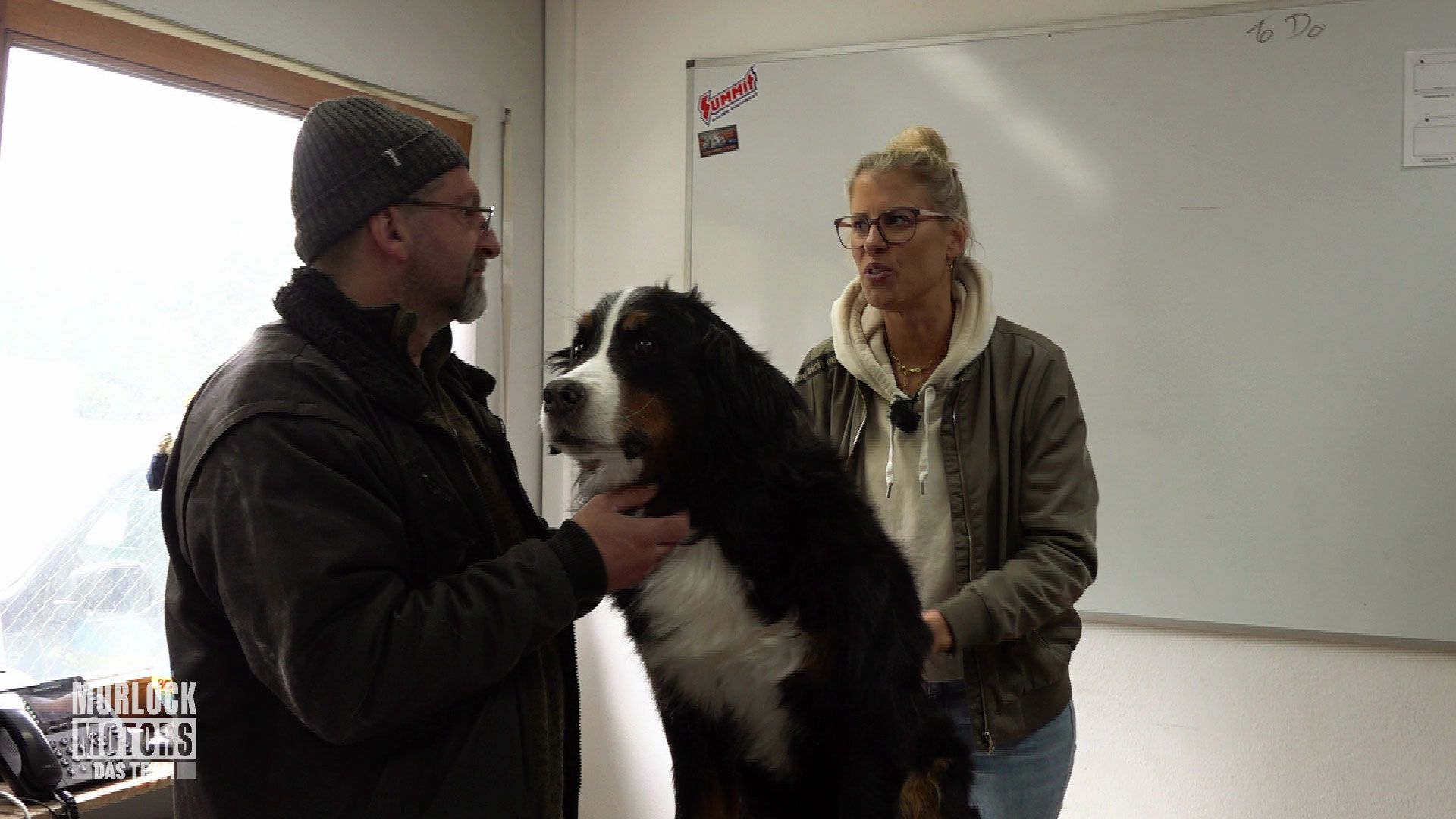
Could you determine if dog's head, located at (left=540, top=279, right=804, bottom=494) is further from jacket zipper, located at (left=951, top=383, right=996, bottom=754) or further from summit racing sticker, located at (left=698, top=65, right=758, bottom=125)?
summit racing sticker, located at (left=698, top=65, right=758, bottom=125)

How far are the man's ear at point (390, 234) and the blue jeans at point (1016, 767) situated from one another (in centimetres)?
103

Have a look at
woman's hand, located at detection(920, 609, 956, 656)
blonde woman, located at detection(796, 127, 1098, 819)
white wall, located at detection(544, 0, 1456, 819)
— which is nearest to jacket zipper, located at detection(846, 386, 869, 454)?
blonde woman, located at detection(796, 127, 1098, 819)

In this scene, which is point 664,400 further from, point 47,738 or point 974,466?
point 47,738

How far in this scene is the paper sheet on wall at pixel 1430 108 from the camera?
2707 millimetres

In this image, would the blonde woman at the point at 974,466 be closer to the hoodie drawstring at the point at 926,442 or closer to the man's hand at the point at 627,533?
the hoodie drawstring at the point at 926,442

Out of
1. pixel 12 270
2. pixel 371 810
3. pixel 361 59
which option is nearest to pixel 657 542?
pixel 371 810

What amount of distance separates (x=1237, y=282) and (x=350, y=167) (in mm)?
2503

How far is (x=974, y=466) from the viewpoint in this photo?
65.1 inches

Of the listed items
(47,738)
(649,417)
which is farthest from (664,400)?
(47,738)

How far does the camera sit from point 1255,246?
2.91 metres

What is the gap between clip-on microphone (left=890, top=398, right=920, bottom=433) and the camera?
5.57ft

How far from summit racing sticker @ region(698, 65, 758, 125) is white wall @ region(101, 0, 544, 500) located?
26.9 inches

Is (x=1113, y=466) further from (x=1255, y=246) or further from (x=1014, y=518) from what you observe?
(x=1014, y=518)

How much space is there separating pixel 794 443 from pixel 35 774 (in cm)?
177
